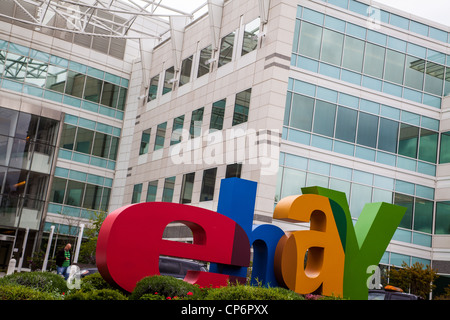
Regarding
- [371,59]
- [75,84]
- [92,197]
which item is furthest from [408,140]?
[75,84]

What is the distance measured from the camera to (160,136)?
38.7m

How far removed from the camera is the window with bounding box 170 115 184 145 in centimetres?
3603

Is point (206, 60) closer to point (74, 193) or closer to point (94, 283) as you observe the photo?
point (74, 193)

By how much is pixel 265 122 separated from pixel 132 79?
20136 millimetres

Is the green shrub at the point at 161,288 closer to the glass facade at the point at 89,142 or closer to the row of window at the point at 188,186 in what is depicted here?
the row of window at the point at 188,186

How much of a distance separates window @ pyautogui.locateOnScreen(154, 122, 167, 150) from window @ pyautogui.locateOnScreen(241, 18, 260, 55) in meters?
9.57

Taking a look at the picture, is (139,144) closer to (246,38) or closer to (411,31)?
(246,38)

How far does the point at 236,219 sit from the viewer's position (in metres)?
14.7

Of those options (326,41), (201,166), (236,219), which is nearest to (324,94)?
(326,41)

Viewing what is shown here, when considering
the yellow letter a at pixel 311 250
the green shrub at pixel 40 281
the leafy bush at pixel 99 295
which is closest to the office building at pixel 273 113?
the yellow letter a at pixel 311 250

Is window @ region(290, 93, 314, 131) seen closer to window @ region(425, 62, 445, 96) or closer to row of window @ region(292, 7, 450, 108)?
row of window @ region(292, 7, 450, 108)

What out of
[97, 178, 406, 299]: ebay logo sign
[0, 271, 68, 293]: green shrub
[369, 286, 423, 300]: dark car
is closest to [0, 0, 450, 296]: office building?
[369, 286, 423, 300]: dark car

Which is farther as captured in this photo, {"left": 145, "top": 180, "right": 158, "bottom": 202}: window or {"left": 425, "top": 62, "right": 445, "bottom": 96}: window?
{"left": 145, "top": 180, "right": 158, "bottom": 202}: window

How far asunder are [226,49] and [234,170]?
314 inches
